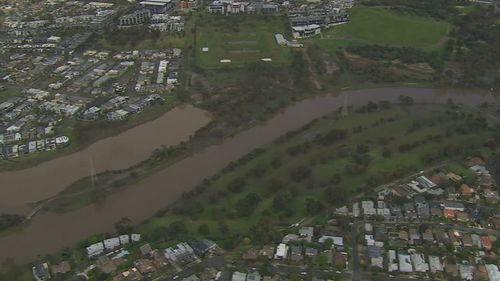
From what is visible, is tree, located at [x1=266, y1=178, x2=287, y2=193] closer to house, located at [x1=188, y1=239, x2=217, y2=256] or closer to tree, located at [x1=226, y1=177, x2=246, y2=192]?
tree, located at [x1=226, y1=177, x2=246, y2=192]

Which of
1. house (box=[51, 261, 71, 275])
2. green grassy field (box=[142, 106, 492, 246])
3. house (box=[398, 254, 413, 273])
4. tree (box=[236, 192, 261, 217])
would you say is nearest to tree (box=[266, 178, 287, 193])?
green grassy field (box=[142, 106, 492, 246])

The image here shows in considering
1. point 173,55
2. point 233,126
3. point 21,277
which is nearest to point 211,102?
point 233,126

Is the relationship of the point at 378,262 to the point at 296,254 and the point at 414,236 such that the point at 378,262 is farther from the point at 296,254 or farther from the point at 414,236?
the point at 296,254

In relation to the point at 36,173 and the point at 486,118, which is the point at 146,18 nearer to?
the point at 36,173

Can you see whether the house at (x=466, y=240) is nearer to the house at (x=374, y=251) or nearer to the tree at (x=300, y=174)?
the house at (x=374, y=251)

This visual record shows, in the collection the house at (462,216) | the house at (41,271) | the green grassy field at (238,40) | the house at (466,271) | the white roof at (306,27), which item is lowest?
the house at (41,271)

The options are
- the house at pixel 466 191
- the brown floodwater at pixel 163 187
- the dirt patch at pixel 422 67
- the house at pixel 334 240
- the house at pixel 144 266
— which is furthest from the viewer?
the dirt patch at pixel 422 67

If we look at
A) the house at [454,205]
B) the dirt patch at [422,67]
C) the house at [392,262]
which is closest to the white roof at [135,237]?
the house at [392,262]
